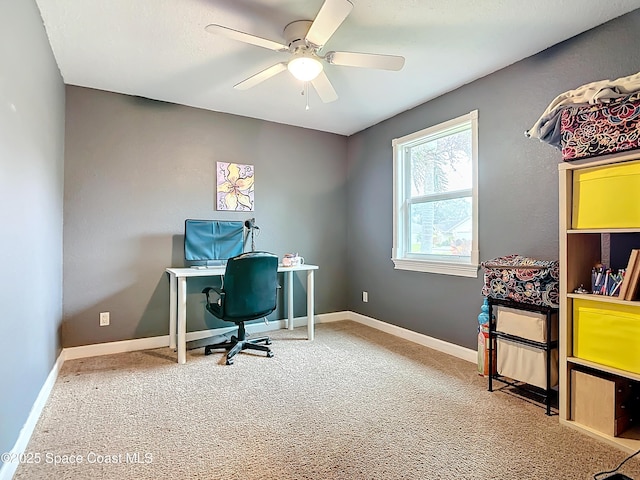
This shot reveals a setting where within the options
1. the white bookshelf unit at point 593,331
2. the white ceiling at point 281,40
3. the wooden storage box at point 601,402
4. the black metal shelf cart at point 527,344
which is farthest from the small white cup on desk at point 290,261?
the wooden storage box at point 601,402

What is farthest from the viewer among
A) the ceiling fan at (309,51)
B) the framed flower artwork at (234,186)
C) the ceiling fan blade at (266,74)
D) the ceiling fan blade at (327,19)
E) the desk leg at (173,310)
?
the framed flower artwork at (234,186)

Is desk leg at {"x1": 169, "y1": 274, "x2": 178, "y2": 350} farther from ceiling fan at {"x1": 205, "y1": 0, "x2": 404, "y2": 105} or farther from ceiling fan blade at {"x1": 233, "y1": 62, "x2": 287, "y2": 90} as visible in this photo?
ceiling fan at {"x1": 205, "y1": 0, "x2": 404, "y2": 105}

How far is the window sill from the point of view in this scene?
3088mm

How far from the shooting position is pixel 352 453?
1.75m

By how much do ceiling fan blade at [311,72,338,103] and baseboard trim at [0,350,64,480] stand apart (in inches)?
106

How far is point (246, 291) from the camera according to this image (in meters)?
3.05

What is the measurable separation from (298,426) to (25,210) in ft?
6.26

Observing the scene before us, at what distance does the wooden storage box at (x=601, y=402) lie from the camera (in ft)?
6.00

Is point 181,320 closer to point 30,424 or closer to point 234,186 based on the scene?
point 30,424

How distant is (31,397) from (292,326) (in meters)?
2.54

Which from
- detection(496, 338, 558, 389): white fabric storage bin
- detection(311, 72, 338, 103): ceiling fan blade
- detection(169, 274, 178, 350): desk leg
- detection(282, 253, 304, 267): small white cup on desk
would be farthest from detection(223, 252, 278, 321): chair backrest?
detection(496, 338, 558, 389): white fabric storage bin

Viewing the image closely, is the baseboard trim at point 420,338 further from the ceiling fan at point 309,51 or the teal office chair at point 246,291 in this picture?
the ceiling fan at point 309,51

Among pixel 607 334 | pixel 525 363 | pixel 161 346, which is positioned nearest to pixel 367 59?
pixel 607 334

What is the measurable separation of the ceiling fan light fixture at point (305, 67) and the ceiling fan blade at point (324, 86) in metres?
0.12
